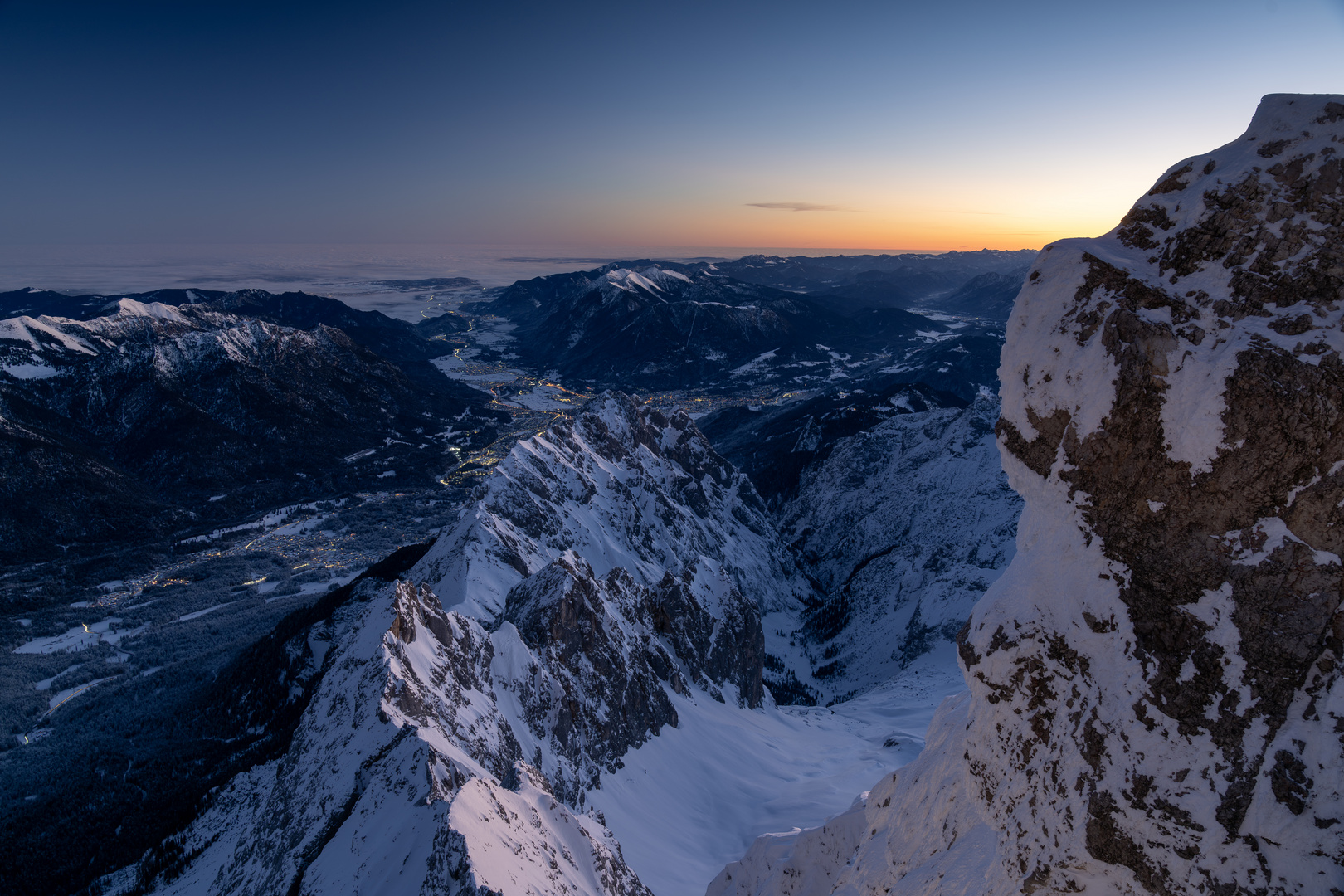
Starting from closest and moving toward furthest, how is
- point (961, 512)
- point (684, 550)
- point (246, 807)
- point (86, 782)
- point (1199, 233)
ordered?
point (1199, 233), point (246, 807), point (86, 782), point (684, 550), point (961, 512)

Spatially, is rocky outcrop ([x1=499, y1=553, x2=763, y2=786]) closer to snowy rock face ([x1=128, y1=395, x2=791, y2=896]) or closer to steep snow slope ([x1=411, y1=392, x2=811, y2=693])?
snowy rock face ([x1=128, y1=395, x2=791, y2=896])

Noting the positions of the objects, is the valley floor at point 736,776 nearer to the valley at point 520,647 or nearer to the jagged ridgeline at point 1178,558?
the valley at point 520,647

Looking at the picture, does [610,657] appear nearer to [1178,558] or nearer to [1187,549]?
[1178,558]

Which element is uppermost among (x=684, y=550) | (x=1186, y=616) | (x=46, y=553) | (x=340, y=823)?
(x=1186, y=616)

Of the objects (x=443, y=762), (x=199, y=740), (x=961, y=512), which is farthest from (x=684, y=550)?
(x=443, y=762)

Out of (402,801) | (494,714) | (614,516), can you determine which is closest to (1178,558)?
(402,801)

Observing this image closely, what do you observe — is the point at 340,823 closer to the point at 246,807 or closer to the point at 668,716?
the point at 246,807

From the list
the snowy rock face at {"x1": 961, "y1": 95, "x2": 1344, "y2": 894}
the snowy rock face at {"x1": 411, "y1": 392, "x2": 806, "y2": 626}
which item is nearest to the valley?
the snowy rock face at {"x1": 411, "y1": 392, "x2": 806, "y2": 626}
